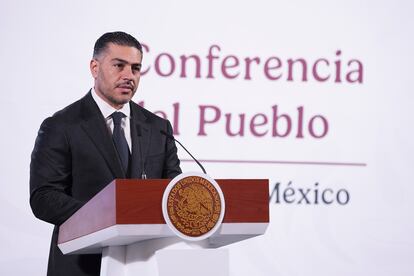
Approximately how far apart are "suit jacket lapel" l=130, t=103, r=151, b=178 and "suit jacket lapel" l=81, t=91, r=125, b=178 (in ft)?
0.13

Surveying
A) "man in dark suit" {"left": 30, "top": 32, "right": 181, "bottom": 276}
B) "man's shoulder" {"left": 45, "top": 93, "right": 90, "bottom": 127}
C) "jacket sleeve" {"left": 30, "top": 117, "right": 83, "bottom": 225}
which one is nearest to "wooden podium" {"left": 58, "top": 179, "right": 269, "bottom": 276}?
"jacket sleeve" {"left": 30, "top": 117, "right": 83, "bottom": 225}

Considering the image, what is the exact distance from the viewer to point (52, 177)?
6.17 ft

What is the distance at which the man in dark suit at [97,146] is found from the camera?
1.87 metres

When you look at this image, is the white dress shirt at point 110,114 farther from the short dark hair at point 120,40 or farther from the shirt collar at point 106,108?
the short dark hair at point 120,40

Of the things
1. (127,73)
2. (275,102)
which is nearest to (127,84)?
(127,73)

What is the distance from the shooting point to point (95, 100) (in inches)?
80.3

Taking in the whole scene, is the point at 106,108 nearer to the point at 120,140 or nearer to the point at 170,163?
the point at 120,140

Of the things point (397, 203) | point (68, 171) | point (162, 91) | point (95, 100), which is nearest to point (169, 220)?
point (68, 171)

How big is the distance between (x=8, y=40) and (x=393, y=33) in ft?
5.53

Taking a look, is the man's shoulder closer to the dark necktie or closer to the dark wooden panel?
the dark necktie

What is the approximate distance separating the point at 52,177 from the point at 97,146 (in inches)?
Answer: 5.1

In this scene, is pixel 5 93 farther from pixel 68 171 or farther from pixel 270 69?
pixel 68 171

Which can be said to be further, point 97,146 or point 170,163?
point 170,163

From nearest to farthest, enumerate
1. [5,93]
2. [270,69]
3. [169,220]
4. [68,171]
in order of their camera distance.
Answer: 1. [169,220]
2. [68,171]
3. [5,93]
4. [270,69]
